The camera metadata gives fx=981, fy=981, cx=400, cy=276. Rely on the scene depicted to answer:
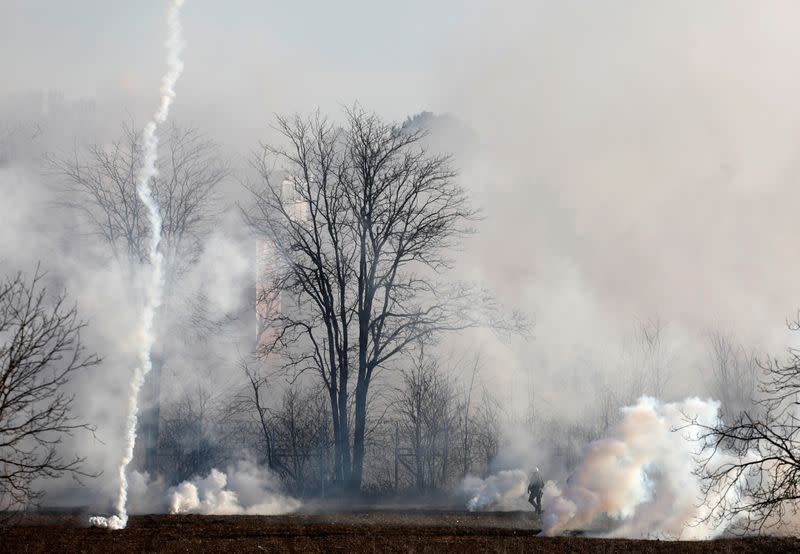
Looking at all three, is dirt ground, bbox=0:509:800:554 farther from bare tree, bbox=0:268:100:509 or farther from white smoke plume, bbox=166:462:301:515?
white smoke plume, bbox=166:462:301:515

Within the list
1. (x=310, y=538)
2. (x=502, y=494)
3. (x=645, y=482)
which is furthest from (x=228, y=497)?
(x=645, y=482)

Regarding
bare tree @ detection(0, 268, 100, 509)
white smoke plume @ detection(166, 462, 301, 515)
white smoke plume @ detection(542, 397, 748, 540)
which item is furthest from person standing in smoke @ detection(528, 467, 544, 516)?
bare tree @ detection(0, 268, 100, 509)

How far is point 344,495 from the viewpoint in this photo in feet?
114

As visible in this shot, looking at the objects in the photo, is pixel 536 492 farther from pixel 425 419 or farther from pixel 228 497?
pixel 425 419

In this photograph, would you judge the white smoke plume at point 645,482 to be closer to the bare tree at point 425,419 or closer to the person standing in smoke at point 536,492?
the person standing in smoke at point 536,492

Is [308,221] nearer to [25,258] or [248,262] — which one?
[248,262]

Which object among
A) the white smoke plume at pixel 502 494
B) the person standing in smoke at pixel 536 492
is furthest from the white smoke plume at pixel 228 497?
the person standing in smoke at pixel 536 492

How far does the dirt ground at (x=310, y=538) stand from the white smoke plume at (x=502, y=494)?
882 cm

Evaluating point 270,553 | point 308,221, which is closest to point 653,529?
point 270,553

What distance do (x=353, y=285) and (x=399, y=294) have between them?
4.81m

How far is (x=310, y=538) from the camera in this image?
68.3ft

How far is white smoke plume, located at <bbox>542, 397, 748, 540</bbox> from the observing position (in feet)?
75.9

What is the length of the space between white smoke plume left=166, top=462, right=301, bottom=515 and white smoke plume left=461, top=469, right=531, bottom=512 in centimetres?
671

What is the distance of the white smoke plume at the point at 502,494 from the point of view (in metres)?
34.2
